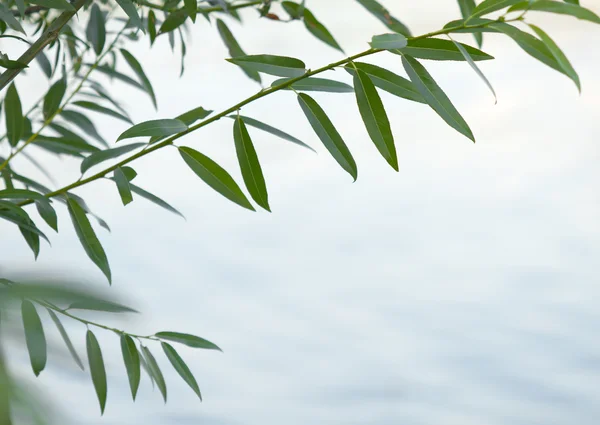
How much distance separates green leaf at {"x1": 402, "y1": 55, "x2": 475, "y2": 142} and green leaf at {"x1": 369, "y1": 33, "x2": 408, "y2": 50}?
0.14 feet

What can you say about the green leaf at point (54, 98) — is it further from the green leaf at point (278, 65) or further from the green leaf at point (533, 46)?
the green leaf at point (533, 46)

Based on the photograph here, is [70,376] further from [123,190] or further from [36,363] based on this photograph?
[123,190]

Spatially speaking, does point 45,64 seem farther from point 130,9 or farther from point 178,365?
point 178,365

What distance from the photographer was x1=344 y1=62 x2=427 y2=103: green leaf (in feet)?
1.91

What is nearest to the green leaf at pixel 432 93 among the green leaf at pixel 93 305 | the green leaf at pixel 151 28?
the green leaf at pixel 93 305

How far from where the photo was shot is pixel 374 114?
0.57 meters

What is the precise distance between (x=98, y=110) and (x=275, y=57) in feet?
1.86

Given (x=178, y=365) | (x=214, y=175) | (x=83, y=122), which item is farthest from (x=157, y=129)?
(x=83, y=122)

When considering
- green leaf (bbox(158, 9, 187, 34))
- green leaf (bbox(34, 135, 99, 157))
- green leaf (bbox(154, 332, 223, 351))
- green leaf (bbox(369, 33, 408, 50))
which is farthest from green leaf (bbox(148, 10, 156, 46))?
green leaf (bbox(369, 33, 408, 50))

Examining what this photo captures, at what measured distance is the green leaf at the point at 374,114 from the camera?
570mm

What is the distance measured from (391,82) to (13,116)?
0.48 meters

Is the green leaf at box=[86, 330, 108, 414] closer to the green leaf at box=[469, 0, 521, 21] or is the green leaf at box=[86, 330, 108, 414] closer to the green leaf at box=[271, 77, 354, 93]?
the green leaf at box=[271, 77, 354, 93]

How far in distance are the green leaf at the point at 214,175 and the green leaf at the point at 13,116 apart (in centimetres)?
29

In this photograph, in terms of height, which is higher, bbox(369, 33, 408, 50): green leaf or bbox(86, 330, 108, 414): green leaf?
bbox(369, 33, 408, 50): green leaf
